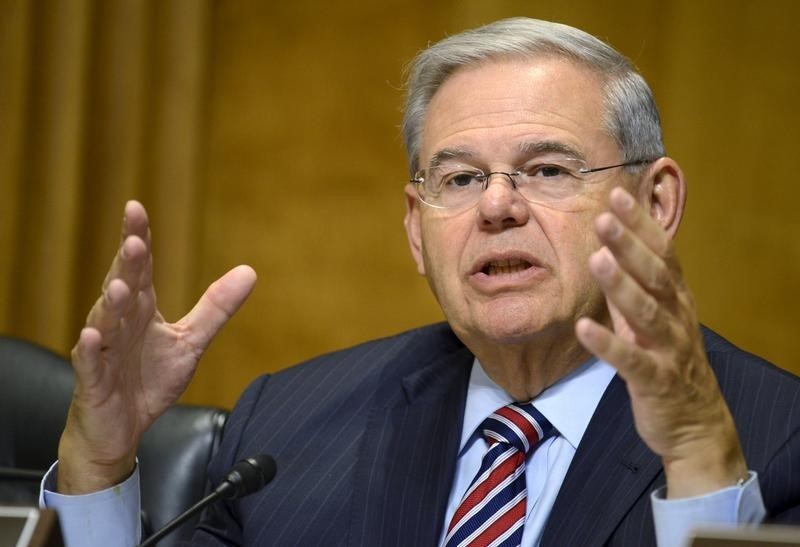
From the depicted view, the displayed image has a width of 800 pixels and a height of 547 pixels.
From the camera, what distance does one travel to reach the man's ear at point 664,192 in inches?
86.0

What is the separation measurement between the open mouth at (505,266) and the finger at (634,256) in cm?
53

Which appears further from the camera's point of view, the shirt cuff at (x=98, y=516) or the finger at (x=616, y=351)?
the shirt cuff at (x=98, y=516)

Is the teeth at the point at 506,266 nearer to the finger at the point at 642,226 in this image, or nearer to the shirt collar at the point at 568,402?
the shirt collar at the point at 568,402

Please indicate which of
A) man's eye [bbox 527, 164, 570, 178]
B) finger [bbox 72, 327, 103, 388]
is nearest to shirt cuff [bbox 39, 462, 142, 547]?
finger [bbox 72, 327, 103, 388]

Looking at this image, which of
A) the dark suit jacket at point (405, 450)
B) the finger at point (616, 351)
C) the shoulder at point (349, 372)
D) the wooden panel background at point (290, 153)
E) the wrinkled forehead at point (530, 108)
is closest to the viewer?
the finger at point (616, 351)

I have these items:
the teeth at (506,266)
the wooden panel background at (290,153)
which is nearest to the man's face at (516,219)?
the teeth at (506,266)

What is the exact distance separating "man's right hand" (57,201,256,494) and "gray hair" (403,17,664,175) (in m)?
0.62

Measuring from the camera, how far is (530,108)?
2.12 metres

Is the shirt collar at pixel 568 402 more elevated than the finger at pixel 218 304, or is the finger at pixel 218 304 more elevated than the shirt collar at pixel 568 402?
the finger at pixel 218 304

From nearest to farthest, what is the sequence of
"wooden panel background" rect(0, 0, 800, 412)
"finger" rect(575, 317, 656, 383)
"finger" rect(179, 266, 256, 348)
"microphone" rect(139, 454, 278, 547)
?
"finger" rect(575, 317, 656, 383) < "microphone" rect(139, 454, 278, 547) < "finger" rect(179, 266, 256, 348) < "wooden panel background" rect(0, 0, 800, 412)

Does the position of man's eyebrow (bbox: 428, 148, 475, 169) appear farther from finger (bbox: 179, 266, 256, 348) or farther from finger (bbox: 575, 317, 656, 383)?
finger (bbox: 575, 317, 656, 383)

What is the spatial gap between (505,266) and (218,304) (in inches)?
19.4

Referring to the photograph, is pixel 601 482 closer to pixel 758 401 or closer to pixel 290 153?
pixel 758 401

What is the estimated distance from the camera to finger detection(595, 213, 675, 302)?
1476 millimetres
